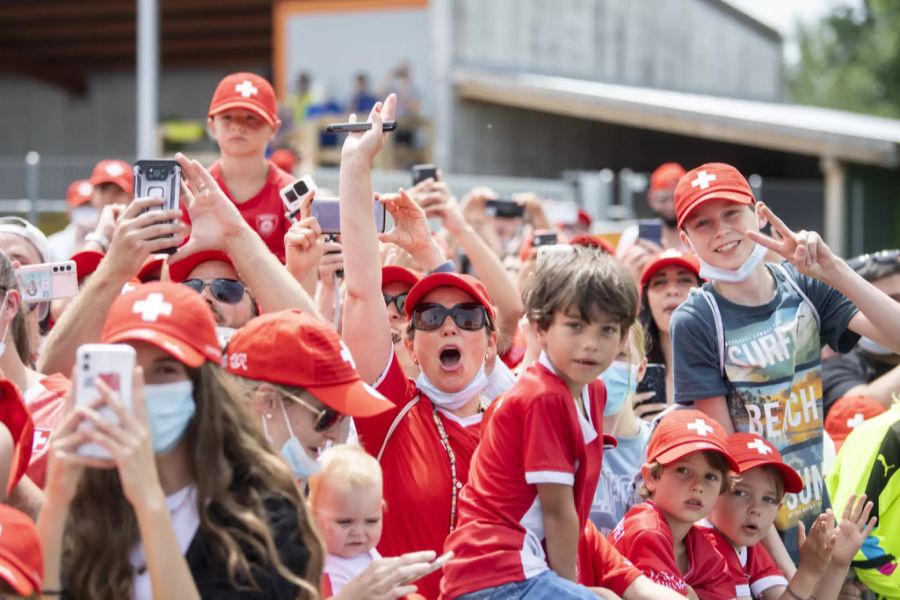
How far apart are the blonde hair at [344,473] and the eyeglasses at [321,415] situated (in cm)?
15

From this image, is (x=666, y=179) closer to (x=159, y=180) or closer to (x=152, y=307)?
(x=159, y=180)

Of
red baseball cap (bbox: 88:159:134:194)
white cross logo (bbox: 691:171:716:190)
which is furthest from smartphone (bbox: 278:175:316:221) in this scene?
red baseball cap (bbox: 88:159:134:194)

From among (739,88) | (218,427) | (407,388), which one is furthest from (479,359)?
(739,88)

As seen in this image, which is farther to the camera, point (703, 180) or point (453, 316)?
point (703, 180)

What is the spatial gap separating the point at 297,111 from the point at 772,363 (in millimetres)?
16868

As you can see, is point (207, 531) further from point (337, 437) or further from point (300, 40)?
point (300, 40)

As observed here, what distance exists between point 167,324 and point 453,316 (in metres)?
1.75

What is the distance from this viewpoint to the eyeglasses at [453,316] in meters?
4.88

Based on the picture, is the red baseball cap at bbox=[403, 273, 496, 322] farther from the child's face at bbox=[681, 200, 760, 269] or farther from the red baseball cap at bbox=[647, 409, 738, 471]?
the child's face at bbox=[681, 200, 760, 269]

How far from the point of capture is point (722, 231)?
5219 mm

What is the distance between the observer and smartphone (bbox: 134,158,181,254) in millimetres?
4672

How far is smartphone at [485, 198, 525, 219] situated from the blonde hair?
5.14m

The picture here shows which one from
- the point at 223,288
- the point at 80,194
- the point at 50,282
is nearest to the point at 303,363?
the point at 223,288

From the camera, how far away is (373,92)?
22828 millimetres
